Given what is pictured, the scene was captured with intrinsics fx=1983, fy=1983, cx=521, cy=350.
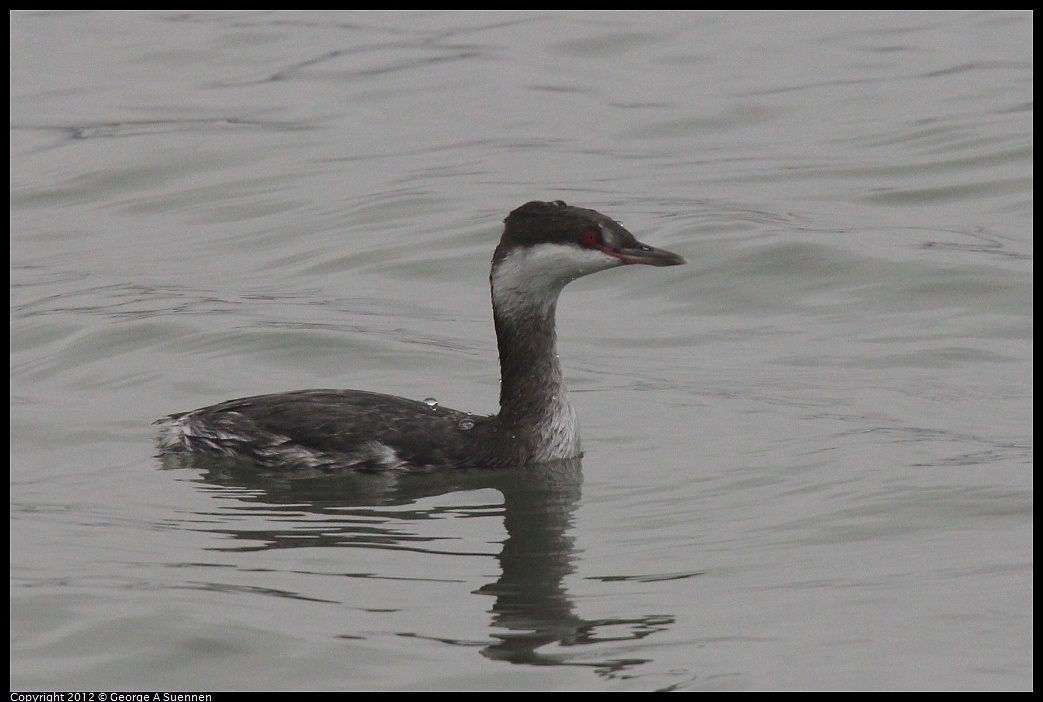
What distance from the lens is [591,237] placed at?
33.7 feet

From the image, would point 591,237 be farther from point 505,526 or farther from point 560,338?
point 560,338

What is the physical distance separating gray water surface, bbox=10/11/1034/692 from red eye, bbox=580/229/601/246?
4.07 feet

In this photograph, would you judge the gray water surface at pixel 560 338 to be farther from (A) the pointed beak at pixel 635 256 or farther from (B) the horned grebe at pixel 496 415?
(A) the pointed beak at pixel 635 256

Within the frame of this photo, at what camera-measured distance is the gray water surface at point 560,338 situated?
8031mm

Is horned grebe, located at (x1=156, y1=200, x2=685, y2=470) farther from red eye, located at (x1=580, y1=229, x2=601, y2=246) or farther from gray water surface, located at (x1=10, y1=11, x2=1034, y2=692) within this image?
gray water surface, located at (x1=10, y1=11, x2=1034, y2=692)

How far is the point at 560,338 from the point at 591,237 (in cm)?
324

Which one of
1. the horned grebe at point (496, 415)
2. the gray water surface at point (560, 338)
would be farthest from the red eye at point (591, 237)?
the gray water surface at point (560, 338)

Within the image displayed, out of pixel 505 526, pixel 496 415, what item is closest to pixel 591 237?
pixel 496 415

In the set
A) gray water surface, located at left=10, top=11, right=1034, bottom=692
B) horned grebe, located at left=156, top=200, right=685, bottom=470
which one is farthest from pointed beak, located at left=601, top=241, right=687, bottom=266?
gray water surface, located at left=10, top=11, right=1034, bottom=692

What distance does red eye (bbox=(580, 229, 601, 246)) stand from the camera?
10258 millimetres

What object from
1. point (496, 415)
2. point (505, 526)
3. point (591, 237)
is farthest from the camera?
point (496, 415)

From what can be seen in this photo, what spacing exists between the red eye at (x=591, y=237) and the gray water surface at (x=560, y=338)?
4.07 feet

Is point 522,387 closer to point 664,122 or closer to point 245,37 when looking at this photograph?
point 664,122

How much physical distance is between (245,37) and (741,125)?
7791 millimetres
